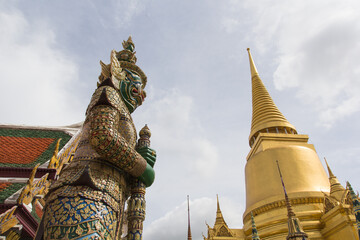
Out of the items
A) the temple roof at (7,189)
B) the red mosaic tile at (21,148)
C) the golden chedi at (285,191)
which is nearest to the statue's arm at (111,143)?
the temple roof at (7,189)

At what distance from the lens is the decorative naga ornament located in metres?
2.59

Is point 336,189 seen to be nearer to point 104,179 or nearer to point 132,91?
point 132,91

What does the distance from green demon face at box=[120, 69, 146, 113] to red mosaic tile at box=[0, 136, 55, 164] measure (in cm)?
243

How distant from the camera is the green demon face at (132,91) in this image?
3992mm

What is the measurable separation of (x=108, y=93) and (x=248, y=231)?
15126 millimetres

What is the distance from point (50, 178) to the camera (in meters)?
4.02

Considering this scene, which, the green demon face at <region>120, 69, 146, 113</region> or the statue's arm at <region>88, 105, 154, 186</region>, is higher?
the green demon face at <region>120, 69, 146, 113</region>

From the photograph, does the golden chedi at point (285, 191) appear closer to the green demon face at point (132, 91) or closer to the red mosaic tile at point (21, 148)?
the green demon face at point (132, 91)

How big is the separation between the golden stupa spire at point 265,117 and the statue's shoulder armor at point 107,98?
18.9 m

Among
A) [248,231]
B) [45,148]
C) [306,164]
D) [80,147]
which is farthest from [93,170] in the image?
[306,164]

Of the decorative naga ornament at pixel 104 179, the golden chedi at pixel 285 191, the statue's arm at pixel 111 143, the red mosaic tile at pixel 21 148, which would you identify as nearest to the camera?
the decorative naga ornament at pixel 104 179

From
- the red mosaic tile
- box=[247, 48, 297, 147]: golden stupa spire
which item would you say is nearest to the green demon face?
→ the red mosaic tile

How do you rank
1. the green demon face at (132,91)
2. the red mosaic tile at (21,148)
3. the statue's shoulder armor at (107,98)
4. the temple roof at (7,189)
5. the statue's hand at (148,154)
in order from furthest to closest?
the red mosaic tile at (21,148), the green demon face at (132,91), the statue's hand at (148,154), the temple roof at (7,189), the statue's shoulder armor at (107,98)

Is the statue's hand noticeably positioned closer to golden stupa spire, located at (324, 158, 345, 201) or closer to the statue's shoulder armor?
the statue's shoulder armor
